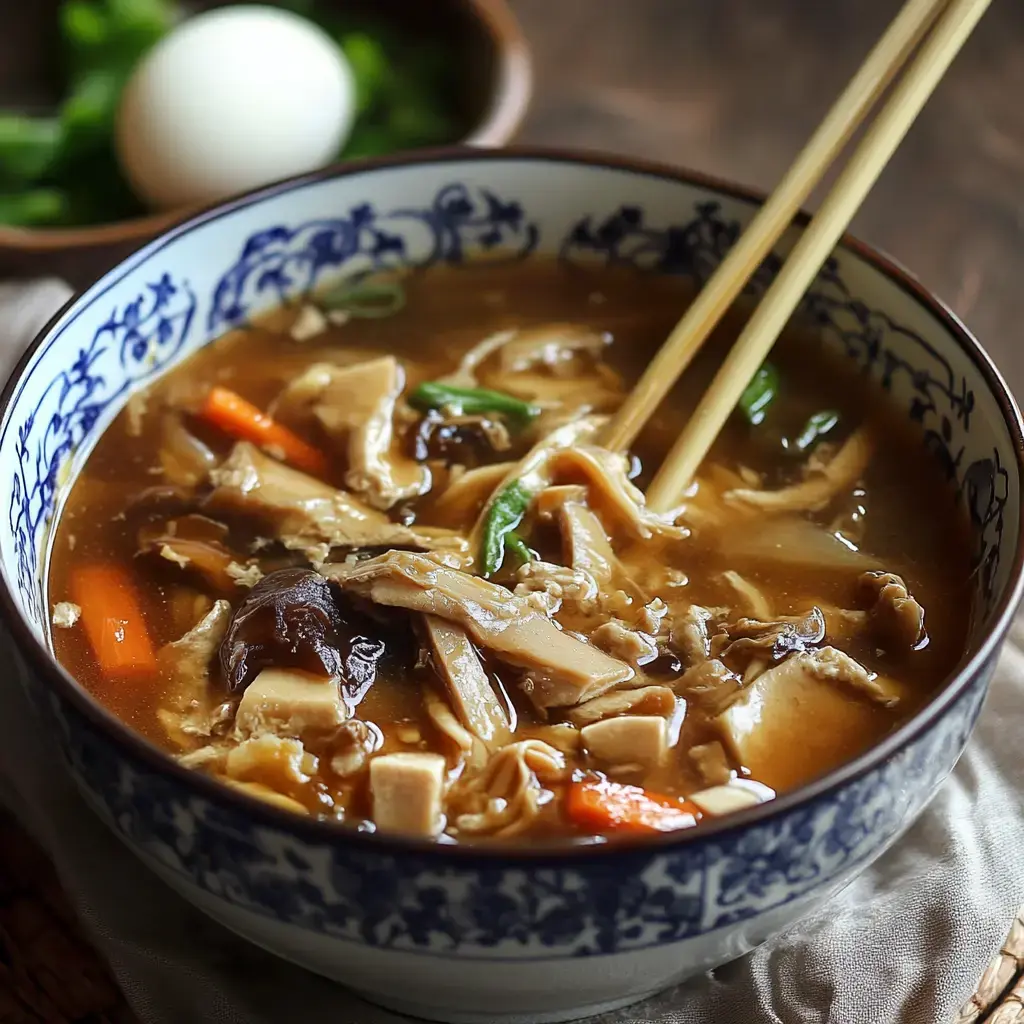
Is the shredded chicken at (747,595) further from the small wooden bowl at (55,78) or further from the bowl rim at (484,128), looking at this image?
the small wooden bowl at (55,78)

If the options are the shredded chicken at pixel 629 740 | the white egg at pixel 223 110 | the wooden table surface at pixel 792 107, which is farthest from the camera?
the wooden table surface at pixel 792 107

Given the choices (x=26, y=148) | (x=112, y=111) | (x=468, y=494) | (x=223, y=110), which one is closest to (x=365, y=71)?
(x=223, y=110)

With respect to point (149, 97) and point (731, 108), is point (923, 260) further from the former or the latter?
point (149, 97)

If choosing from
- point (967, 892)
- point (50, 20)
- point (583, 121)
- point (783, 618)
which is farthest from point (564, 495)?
point (50, 20)

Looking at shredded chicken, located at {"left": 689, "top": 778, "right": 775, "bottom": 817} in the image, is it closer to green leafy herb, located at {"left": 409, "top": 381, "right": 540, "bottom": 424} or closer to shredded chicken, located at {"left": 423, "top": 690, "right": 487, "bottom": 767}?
shredded chicken, located at {"left": 423, "top": 690, "right": 487, "bottom": 767}

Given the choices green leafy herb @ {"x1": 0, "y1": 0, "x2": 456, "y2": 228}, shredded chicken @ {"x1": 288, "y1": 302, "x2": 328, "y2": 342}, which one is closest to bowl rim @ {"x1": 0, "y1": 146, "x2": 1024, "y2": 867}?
shredded chicken @ {"x1": 288, "y1": 302, "x2": 328, "y2": 342}

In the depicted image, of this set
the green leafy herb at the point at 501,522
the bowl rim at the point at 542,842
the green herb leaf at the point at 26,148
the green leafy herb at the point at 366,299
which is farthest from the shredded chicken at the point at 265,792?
the green herb leaf at the point at 26,148
